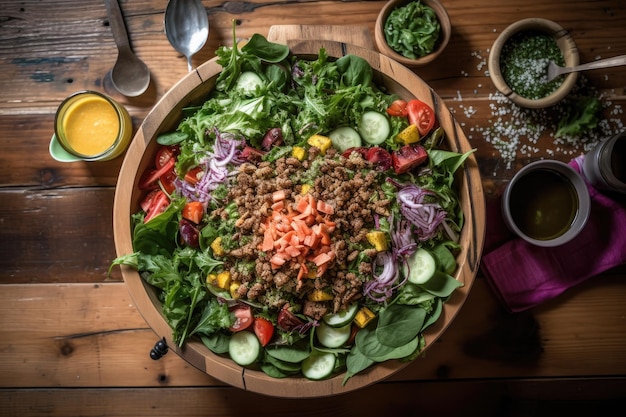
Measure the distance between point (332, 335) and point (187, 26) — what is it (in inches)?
82.2

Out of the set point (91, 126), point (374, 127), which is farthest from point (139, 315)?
point (374, 127)

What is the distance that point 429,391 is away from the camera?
3.21 meters

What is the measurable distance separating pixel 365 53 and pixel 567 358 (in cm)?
232

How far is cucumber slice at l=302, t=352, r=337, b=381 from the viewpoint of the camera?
2.59 meters

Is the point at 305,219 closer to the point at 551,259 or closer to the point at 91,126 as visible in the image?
the point at 91,126

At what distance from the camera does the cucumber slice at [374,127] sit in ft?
8.77

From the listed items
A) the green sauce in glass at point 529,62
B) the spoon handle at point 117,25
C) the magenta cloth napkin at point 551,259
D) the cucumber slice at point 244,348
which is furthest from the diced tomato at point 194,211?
the green sauce in glass at point 529,62

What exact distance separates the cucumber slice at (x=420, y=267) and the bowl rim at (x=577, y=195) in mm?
663

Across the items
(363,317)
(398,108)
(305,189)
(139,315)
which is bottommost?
(139,315)

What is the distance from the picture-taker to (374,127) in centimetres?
269

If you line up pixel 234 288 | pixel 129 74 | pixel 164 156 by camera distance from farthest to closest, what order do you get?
1. pixel 129 74
2. pixel 164 156
3. pixel 234 288

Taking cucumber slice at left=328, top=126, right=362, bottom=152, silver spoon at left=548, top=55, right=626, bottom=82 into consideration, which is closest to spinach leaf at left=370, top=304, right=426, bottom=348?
cucumber slice at left=328, top=126, right=362, bottom=152

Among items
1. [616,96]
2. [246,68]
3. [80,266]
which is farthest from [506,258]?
[80,266]

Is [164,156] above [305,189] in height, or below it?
above
